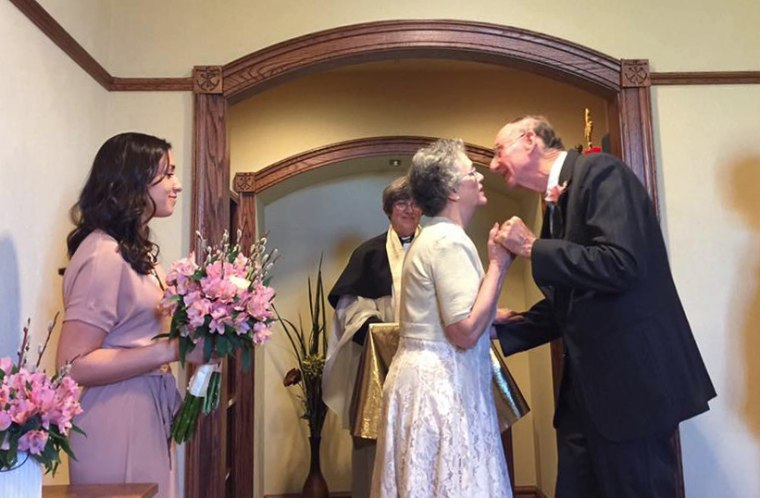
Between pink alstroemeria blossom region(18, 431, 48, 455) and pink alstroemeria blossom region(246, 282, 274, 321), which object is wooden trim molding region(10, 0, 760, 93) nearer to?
pink alstroemeria blossom region(246, 282, 274, 321)

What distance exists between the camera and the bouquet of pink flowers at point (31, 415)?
0.98 metres

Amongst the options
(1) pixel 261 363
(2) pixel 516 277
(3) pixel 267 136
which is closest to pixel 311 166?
(3) pixel 267 136

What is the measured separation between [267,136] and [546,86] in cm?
175

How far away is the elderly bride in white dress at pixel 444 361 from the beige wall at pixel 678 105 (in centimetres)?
98

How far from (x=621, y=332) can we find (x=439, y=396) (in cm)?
49

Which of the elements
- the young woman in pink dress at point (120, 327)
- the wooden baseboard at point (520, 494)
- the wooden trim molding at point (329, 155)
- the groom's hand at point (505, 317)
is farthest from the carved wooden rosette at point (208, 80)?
the wooden baseboard at point (520, 494)

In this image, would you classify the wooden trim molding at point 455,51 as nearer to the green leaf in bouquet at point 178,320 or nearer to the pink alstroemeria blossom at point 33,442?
the green leaf in bouquet at point 178,320

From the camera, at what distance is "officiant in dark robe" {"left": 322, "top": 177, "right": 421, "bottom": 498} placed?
3.06 m

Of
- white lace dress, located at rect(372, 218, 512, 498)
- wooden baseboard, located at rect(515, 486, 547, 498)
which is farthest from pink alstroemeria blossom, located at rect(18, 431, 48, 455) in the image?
wooden baseboard, located at rect(515, 486, 547, 498)

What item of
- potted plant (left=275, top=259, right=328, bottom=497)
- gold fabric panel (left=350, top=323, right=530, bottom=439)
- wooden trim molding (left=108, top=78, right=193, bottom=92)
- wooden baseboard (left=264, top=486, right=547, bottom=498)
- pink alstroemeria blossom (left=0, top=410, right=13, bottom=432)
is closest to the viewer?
pink alstroemeria blossom (left=0, top=410, right=13, bottom=432)

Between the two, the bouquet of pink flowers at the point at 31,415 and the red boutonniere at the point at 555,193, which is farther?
the red boutonniere at the point at 555,193

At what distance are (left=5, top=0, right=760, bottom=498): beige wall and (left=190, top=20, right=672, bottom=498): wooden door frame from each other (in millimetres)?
55

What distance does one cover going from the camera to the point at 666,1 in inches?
97.5

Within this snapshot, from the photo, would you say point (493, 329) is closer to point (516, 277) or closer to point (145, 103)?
point (145, 103)
